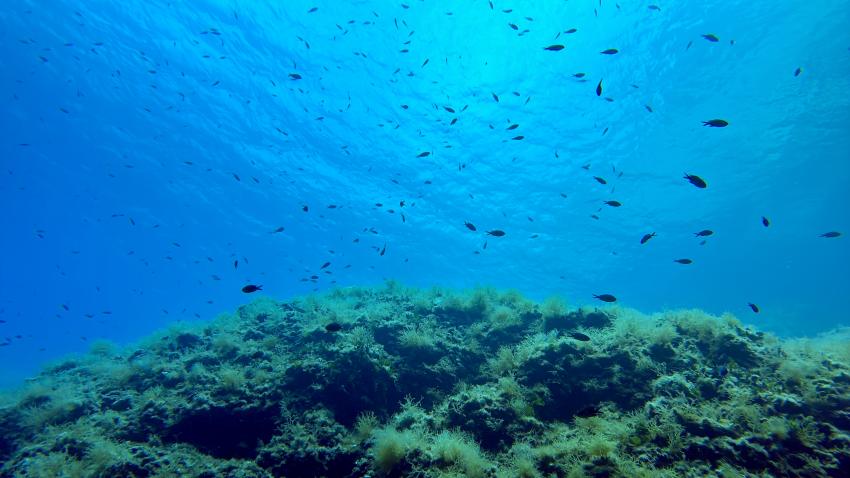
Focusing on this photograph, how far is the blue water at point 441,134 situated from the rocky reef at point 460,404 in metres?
7.94

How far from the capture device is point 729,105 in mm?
28469

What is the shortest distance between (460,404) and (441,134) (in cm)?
2825

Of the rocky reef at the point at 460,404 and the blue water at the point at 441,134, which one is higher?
the blue water at the point at 441,134

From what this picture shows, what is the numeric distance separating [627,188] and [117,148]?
53219 millimetres

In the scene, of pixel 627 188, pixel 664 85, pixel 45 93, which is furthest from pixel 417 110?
pixel 45 93

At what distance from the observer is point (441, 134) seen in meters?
32.2

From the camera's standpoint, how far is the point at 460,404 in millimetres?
6797

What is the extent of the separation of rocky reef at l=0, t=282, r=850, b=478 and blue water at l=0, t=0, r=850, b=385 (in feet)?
26.0

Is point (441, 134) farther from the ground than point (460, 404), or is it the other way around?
point (441, 134)

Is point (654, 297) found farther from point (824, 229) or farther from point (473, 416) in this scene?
point (473, 416)

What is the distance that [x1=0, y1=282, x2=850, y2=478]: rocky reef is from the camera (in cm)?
535

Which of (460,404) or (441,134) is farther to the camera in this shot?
(441,134)

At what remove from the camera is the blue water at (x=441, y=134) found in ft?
78.7

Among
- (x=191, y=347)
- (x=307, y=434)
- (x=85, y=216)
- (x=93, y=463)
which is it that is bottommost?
(x=93, y=463)
